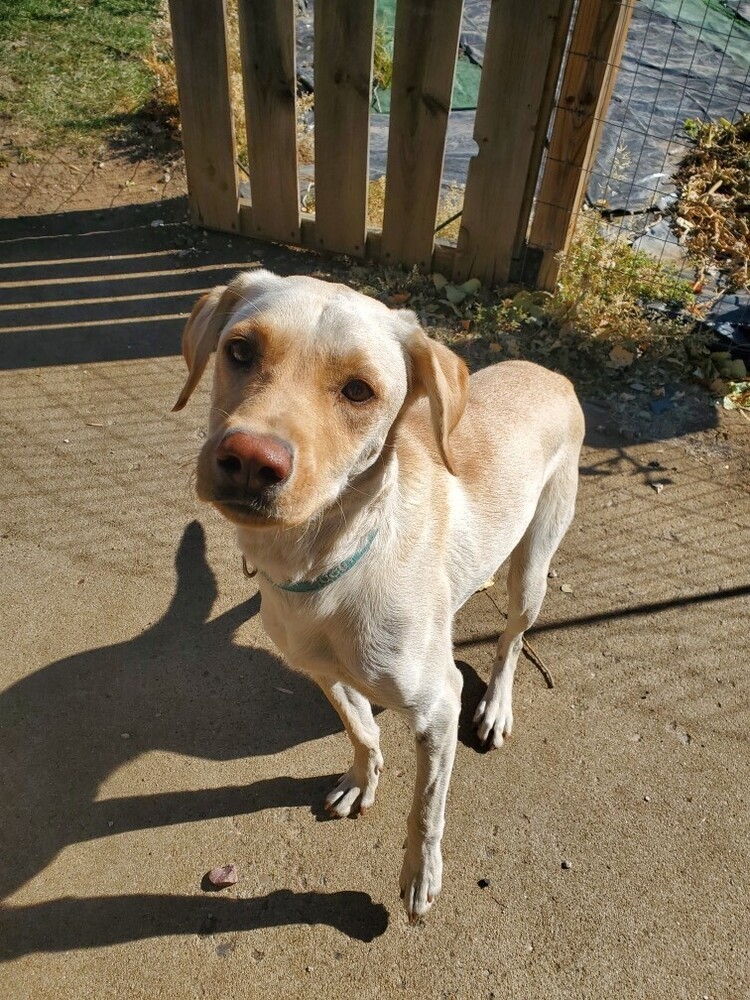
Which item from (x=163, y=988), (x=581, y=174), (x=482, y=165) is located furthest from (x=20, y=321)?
(x=163, y=988)

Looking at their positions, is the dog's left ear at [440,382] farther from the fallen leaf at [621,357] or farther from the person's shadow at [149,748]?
the fallen leaf at [621,357]

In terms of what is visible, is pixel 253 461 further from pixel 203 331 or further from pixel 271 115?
pixel 271 115

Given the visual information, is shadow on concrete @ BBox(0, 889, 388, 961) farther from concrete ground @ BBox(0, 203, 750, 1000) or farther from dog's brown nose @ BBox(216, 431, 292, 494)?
dog's brown nose @ BBox(216, 431, 292, 494)

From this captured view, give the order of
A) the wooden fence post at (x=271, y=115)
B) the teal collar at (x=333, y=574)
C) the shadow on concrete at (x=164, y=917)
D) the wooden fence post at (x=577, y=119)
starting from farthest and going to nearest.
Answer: the wooden fence post at (x=271, y=115)
the wooden fence post at (x=577, y=119)
the shadow on concrete at (x=164, y=917)
the teal collar at (x=333, y=574)

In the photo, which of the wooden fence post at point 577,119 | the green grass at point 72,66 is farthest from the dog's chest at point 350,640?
the green grass at point 72,66

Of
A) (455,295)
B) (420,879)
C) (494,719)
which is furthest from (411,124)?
(420,879)

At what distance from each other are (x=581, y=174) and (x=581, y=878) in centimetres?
407

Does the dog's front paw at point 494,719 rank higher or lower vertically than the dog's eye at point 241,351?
lower

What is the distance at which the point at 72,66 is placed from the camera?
7207 millimetres

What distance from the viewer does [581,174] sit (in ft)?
15.9

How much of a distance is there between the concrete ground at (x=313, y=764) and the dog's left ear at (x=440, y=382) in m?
1.58

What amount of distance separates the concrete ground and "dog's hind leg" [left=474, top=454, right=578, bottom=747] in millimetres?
135

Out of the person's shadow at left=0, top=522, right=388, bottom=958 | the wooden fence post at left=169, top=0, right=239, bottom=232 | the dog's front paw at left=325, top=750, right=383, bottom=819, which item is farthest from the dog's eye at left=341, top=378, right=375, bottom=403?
the wooden fence post at left=169, top=0, right=239, bottom=232

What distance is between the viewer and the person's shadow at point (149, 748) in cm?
272
